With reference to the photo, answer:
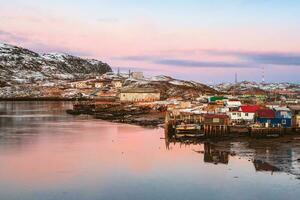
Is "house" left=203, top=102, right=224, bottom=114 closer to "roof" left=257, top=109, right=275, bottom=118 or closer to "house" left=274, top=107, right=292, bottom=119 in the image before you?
"roof" left=257, top=109, right=275, bottom=118

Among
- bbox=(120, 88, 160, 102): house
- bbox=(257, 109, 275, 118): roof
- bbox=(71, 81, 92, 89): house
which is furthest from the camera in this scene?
bbox=(71, 81, 92, 89): house

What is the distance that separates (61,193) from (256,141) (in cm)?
2722

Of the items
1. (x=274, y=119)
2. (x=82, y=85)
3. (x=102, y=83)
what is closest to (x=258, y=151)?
(x=274, y=119)

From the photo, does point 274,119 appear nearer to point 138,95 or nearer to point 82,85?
point 138,95

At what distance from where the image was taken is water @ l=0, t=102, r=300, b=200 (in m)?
29.1

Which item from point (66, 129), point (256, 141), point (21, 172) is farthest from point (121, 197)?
point (66, 129)

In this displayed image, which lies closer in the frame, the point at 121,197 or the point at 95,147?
the point at 121,197

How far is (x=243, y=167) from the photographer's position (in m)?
36.0

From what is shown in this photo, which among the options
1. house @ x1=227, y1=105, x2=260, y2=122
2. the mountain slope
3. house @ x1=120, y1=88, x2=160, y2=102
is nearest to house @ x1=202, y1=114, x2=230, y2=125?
house @ x1=227, y1=105, x2=260, y2=122

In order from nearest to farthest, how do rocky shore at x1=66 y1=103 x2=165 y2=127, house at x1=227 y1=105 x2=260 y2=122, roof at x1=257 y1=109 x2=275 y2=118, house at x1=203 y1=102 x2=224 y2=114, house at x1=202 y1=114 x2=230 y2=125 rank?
house at x1=202 y1=114 x2=230 y2=125, roof at x1=257 y1=109 x2=275 y2=118, house at x1=227 y1=105 x2=260 y2=122, house at x1=203 y1=102 x2=224 y2=114, rocky shore at x1=66 y1=103 x2=165 y2=127

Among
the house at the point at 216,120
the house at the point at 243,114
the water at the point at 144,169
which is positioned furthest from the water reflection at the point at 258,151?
the house at the point at 243,114

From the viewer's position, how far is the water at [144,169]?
2909 centimetres

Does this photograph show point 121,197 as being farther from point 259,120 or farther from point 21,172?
point 259,120

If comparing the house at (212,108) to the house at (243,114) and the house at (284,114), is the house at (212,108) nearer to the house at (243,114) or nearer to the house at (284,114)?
the house at (243,114)
